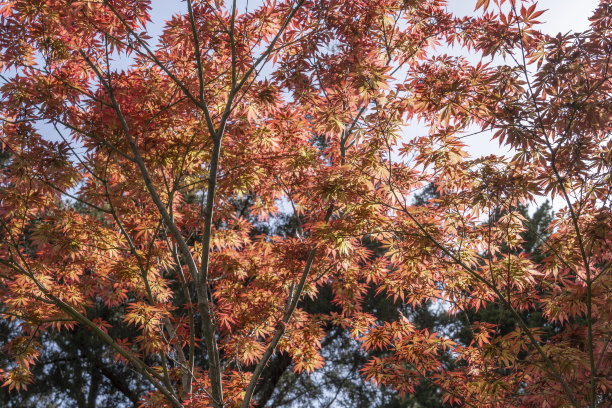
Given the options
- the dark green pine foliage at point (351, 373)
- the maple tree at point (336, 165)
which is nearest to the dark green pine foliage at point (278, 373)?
the dark green pine foliage at point (351, 373)

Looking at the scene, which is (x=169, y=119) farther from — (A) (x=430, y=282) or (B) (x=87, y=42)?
(A) (x=430, y=282)

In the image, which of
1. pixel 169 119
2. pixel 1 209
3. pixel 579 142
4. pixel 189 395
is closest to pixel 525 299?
pixel 579 142

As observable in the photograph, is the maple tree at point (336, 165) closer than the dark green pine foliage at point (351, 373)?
Yes

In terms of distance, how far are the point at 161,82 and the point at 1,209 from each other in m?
1.47

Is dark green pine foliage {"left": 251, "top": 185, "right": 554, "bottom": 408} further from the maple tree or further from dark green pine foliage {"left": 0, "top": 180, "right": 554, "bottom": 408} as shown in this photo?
the maple tree

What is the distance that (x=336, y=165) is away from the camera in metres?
3.22

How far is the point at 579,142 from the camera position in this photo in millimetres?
2445

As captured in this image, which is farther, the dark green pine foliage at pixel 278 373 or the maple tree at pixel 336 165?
the dark green pine foliage at pixel 278 373

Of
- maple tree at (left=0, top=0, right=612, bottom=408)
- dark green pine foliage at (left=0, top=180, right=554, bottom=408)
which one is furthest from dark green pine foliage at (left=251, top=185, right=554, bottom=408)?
maple tree at (left=0, top=0, right=612, bottom=408)

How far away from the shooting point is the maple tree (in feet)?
8.21

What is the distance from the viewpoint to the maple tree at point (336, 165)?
2.50 meters

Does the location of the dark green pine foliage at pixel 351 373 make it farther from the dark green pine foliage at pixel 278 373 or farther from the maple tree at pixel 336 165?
the maple tree at pixel 336 165

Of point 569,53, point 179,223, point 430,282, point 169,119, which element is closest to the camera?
point 569,53

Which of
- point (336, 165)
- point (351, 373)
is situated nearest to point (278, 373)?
point (351, 373)
